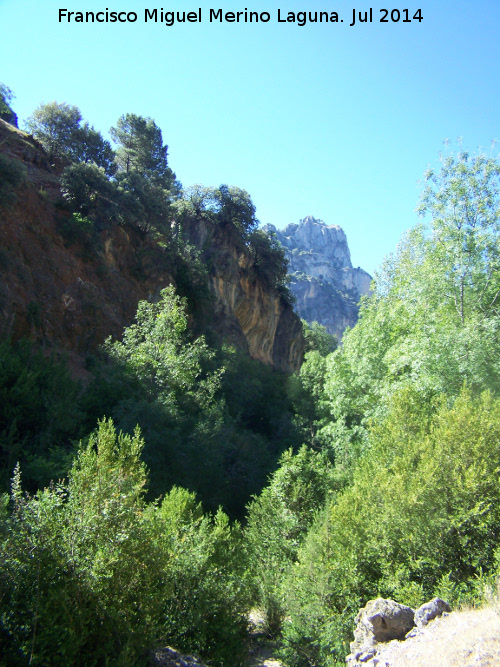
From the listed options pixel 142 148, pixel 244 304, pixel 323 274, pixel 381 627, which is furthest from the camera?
pixel 323 274

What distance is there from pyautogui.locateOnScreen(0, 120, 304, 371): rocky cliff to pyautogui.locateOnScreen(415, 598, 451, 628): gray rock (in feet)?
60.9

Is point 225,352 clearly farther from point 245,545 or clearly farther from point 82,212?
point 245,545

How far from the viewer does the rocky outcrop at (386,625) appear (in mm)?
8422

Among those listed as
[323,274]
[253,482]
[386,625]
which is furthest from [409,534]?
[323,274]

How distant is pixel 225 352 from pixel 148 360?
11453 mm

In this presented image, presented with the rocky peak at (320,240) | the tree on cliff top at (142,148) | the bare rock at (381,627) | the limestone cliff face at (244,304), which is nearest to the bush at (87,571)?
the bare rock at (381,627)

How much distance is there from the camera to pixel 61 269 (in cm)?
2533

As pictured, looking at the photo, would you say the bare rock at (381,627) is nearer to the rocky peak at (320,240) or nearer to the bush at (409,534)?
the bush at (409,534)

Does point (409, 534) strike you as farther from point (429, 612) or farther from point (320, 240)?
point (320, 240)

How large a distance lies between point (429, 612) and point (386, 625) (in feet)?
2.94

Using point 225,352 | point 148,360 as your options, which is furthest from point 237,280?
point 148,360

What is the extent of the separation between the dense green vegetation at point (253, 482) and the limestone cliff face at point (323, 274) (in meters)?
109

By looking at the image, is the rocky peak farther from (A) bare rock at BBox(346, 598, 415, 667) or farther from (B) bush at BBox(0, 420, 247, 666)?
(B) bush at BBox(0, 420, 247, 666)

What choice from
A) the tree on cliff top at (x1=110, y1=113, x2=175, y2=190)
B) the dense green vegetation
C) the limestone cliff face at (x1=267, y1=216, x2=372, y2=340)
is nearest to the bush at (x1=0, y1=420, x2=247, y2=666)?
the dense green vegetation
